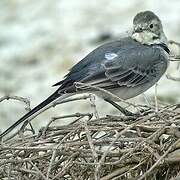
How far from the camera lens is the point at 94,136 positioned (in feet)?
18.4

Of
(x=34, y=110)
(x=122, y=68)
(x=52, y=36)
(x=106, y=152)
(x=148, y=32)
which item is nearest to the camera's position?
(x=106, y=152)

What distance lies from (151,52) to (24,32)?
7.69 meters

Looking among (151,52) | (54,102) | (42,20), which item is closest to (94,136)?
(54,102)

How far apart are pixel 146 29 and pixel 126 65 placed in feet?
1.74

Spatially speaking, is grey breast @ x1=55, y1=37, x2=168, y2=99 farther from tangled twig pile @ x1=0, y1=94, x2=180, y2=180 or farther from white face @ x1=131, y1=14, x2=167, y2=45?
tangled twig pile @ x1=0, y1=94, x2=180, y2=180

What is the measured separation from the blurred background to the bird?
12.2 ft

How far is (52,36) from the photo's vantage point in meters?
14.6

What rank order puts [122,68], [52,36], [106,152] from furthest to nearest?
[52,36] < [122,68] < [106,152]

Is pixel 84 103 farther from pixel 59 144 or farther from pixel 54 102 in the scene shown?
pixel 59 144

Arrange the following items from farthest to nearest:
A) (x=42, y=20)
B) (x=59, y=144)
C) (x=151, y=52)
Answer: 1. (x=42, y=20)
2. (x=151, y=52)
3. (x=59, y=144)

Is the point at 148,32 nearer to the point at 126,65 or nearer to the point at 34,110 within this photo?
the point at 126,65

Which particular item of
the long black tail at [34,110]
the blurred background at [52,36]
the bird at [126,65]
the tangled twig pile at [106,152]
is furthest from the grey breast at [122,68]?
the blurred background at [52,36]

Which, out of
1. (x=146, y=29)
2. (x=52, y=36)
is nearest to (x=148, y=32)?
(x=146, y=29)

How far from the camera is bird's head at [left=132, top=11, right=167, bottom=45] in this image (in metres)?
7.49
